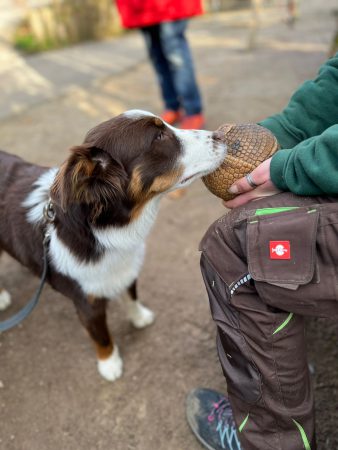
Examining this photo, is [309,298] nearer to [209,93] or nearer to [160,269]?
[160,269]

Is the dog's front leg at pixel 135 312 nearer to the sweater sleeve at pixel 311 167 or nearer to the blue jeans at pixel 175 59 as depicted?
the sweater sleeve at pixel 311 167

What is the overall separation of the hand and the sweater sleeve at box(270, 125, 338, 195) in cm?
3

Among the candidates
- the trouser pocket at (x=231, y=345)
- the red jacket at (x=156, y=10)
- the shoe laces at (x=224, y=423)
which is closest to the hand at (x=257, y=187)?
the trouser pocket at (x=231, y=345)

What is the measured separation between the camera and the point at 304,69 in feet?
21.6

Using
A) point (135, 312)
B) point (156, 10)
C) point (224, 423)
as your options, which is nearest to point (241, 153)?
point (224, 423)

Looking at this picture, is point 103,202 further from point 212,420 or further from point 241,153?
point 212,420

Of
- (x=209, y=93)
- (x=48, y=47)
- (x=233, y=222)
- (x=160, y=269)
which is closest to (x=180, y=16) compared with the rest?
(x=209, y=93)

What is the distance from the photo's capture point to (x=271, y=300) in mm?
1357

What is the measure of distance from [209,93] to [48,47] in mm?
6220

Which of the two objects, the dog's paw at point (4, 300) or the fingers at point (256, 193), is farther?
the dog's paw at point (4, 300)

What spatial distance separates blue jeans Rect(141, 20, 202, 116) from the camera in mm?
4047

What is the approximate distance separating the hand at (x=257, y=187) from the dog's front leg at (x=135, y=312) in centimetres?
113

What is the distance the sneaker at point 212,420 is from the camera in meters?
1.81

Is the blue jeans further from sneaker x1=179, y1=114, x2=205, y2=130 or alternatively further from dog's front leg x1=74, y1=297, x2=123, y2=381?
dog's front leg x1=74, y1=297, x2=123, y2=381
